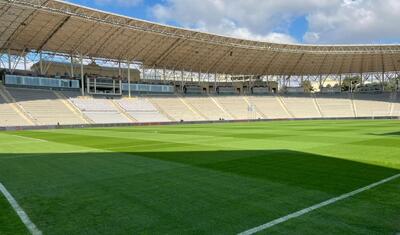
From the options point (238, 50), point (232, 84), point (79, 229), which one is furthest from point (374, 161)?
point (232, 84)

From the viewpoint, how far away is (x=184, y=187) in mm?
10203

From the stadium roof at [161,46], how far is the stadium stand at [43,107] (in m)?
8.94

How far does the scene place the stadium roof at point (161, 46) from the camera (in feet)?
196

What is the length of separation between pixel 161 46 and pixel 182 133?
4576 centimetres

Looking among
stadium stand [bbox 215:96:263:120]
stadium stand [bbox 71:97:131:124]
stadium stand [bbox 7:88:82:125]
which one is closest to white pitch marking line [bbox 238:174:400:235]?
stadium stand [bbox 7:88:82:125]

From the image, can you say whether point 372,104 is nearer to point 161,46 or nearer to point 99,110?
point 161,46

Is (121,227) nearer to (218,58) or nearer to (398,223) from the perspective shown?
(398,223)

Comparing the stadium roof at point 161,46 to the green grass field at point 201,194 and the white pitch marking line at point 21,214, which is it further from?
the white pitch marking line at point 21,214

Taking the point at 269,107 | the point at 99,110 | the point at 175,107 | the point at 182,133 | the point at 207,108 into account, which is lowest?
the point at 182,133

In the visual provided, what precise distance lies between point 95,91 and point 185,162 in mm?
75385

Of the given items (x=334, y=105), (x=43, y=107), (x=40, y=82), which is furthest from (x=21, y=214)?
(x=334, y=105)

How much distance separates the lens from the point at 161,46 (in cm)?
7956

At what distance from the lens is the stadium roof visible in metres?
59.7

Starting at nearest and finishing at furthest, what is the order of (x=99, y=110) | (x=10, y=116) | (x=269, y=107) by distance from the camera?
1. (x=10, y=116)
2. (x=99, y=110)
3. (x=269, y=107)
